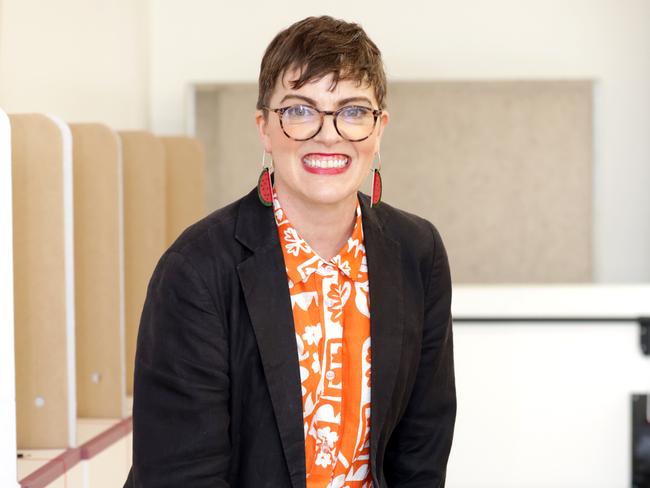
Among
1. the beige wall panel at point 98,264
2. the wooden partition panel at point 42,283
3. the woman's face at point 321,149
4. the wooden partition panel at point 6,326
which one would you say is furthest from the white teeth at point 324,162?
the beige wall panel at point 98,264

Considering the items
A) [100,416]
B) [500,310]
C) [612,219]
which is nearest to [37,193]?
[100,416]

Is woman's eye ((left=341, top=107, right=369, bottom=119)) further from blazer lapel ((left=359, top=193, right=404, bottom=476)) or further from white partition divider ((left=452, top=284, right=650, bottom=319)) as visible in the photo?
white partition divider ((left=452, top=284, right=650, bottom=319))

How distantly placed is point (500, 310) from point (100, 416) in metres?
1.66

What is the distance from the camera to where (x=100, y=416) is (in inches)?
98.8

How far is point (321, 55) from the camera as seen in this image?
1315mm

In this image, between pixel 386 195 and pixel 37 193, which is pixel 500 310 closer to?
pixel 386 195

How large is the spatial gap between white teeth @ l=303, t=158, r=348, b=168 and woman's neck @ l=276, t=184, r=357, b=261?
7cm

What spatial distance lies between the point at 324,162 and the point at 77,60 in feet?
6.92

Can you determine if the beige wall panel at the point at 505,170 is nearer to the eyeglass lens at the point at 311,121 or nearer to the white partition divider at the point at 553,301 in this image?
the white partition divider at the point at 553,301

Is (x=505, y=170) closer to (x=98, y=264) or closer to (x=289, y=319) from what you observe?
(x=98, y=264)

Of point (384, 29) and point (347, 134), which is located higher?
point (384, 29)

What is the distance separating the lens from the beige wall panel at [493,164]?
4070mm

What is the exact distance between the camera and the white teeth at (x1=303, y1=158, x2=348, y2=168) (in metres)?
1.36

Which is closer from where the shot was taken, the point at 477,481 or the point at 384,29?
the point at 477,481
